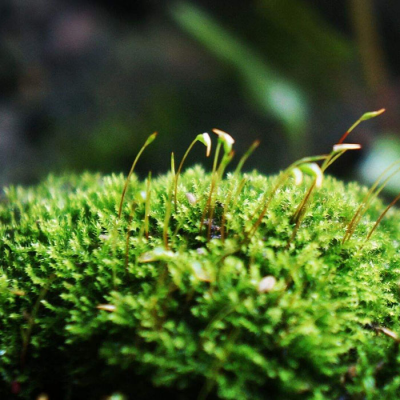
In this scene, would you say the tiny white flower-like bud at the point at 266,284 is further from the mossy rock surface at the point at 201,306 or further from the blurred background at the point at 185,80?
the blurred background at the point at 185,80

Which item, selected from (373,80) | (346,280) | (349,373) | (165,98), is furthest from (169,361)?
(165,98)

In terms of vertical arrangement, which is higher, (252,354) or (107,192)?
(252,354)

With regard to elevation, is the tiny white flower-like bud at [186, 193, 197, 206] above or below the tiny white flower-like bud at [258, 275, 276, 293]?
below

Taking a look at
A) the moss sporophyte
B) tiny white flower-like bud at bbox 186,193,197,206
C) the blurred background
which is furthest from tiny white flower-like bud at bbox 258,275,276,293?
the blurred background

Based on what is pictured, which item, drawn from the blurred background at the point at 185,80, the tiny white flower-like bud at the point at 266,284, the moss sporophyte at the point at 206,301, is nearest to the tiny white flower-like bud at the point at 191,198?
the moss sporophyte at the point at 206,301

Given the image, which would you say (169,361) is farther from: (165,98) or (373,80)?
(165,98)

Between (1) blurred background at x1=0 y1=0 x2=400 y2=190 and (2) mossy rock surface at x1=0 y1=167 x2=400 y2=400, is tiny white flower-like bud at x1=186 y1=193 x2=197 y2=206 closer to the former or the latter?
(2) mossy rock surface at x1=0 y1=167 x2=400 y2=400
